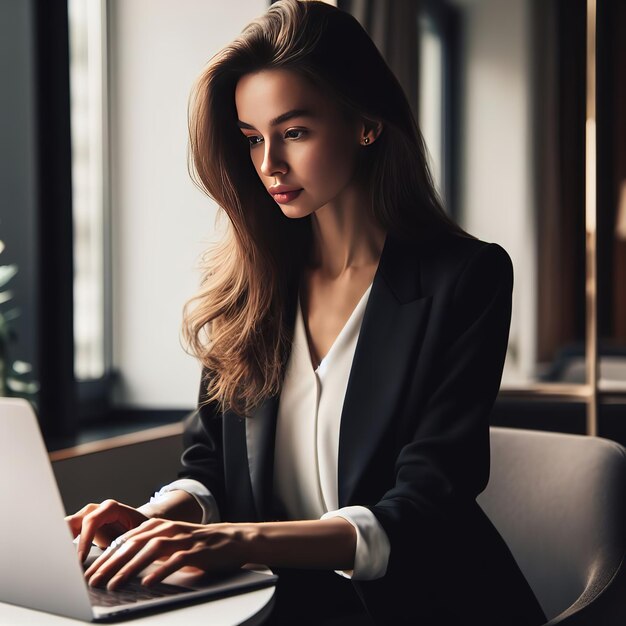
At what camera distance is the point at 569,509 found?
1.55 metres

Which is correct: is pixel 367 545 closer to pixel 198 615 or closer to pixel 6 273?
pixel 198 615

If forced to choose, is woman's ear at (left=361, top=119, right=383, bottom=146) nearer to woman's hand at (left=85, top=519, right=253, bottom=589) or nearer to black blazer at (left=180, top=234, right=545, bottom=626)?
black blazer at (left=180, top=234, right=545, bottom=626)

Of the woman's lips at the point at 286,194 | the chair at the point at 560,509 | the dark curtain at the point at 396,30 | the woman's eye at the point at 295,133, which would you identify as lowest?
the chair at the point at 560,509

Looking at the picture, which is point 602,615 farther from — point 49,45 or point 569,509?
point 49,45

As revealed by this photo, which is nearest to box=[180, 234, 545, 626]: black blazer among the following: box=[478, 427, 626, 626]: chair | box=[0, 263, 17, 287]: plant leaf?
box=[478, 427, 626, 626]: chair

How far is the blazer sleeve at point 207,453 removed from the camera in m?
1.50

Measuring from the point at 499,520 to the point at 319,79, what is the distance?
0.89 metres

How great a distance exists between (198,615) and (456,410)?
0.55 meters

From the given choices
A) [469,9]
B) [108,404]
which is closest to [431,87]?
[469,9]

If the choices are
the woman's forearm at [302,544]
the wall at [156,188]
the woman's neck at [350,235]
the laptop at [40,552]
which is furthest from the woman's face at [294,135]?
the wall at [156,188]

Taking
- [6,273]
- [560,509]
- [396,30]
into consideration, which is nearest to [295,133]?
[560,509]

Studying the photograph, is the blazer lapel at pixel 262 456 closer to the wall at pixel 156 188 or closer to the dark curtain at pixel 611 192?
the wall at pixel 156 188

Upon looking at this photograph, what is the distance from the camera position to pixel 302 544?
1.05 meters

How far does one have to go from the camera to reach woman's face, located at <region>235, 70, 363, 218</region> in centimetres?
135
